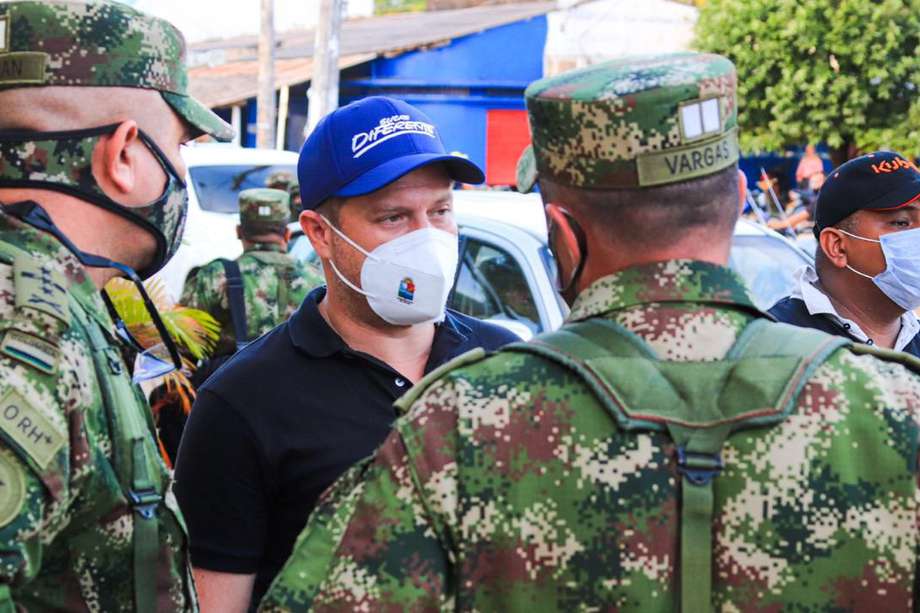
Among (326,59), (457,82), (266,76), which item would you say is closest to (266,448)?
(326,59)

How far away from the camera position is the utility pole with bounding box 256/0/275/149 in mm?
19281

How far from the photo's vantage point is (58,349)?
190 centimetres

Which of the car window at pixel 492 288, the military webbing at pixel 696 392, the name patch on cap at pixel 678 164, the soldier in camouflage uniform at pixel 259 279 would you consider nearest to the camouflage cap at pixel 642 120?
the name patch on cap at pixel 678 164

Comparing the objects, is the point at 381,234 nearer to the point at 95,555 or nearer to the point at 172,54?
the point at 172,54

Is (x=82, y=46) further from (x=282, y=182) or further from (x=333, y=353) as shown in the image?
(x=282, y=182)

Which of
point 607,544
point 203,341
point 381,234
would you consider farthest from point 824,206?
point 203,341

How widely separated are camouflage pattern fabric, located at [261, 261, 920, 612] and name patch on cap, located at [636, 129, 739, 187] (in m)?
0.29

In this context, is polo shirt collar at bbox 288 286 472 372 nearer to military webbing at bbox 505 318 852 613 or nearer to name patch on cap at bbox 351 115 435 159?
name patch on cap at bbox 351 115 435 159

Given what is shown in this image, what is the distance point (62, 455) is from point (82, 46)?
0.77 m

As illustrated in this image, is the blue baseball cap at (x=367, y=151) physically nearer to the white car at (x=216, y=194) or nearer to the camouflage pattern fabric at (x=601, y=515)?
the camouflage pattern fabric at (x=601, y=515)

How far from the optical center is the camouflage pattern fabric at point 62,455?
178 cm

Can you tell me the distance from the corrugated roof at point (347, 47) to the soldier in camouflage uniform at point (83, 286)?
806 inches

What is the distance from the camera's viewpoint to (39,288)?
6.38 feet

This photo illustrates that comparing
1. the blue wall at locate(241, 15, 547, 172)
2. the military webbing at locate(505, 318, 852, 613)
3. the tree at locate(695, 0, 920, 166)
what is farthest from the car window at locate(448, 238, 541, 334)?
the blue wall at locate(241, 15, 547, 172)
